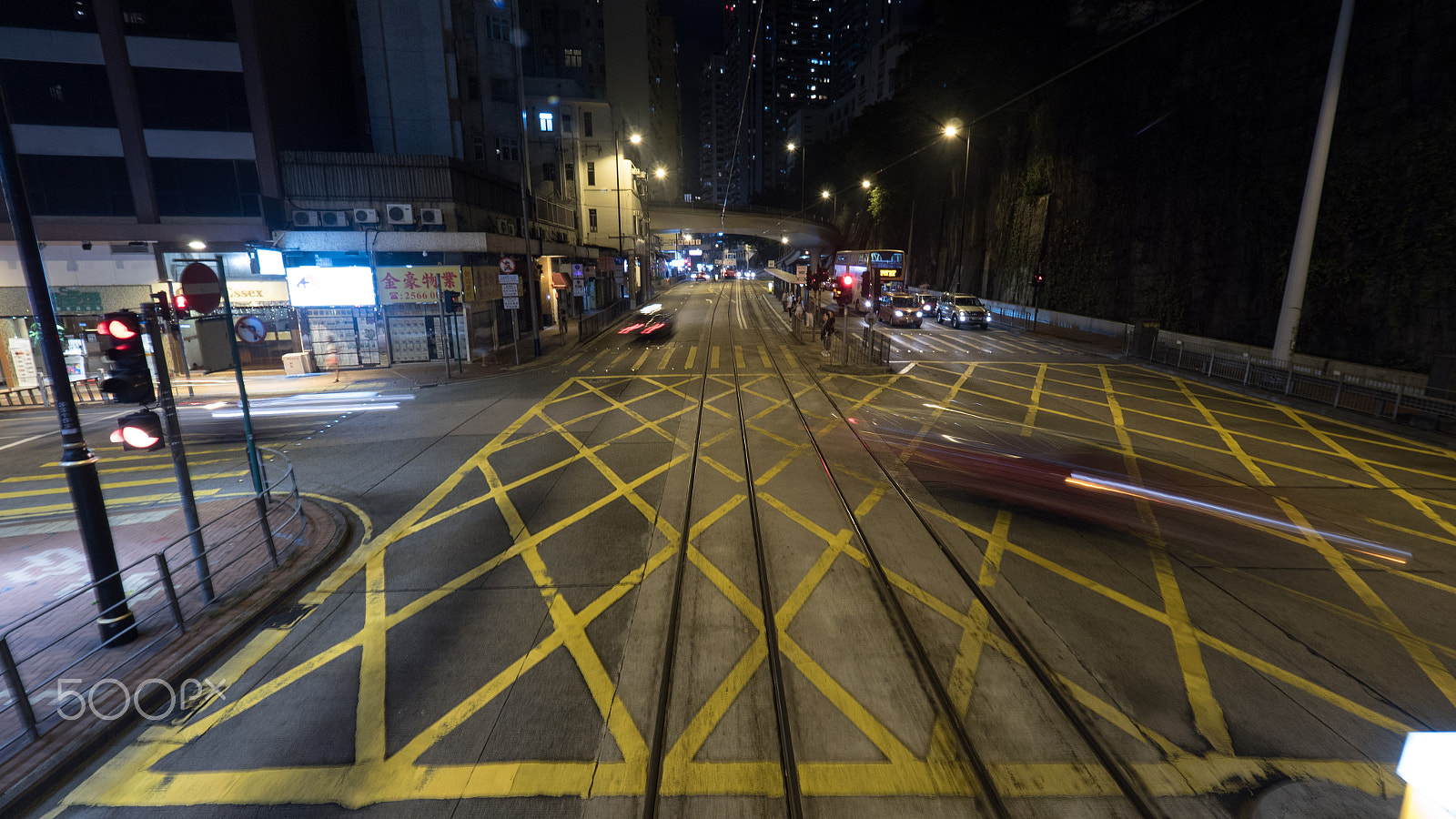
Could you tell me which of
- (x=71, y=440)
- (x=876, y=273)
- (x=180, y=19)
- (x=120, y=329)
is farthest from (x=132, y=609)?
(x=876, y=273)

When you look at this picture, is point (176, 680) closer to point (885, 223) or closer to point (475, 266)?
point (475, 266)

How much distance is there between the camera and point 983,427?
14586mm

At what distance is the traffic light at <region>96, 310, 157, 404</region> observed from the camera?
236 inches

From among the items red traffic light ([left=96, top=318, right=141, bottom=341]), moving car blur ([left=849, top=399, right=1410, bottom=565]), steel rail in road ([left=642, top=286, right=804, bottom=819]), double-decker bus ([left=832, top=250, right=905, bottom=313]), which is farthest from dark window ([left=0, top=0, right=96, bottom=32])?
double-decker bus ([left=832, top=250, right=905, bottom=313])

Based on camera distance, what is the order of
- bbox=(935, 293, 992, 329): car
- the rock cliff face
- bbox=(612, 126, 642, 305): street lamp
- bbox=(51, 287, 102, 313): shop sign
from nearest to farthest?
the rock cliff face < bbox=(51, 287, 102, 313): shop sign < bbox=(935, 293, 992, 329): car < bbox=(612, 126, 642, 305): street lamp

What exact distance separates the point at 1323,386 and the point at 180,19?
42.7 metres

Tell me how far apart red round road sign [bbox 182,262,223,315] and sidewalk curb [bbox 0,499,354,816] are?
363 centimetres

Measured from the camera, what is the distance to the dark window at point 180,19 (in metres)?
23.5

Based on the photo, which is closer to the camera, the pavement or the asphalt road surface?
the asphalt road surface

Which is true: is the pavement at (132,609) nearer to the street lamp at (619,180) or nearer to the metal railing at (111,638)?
the metal railing at (111,638)

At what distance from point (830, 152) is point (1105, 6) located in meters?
67.0

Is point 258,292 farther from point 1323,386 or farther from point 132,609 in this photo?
point 1323,386

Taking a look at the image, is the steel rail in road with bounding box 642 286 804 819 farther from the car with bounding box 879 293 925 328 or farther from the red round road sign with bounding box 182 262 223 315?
the car with bounding box 879 293 925 328

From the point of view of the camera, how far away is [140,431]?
621 centimetres
